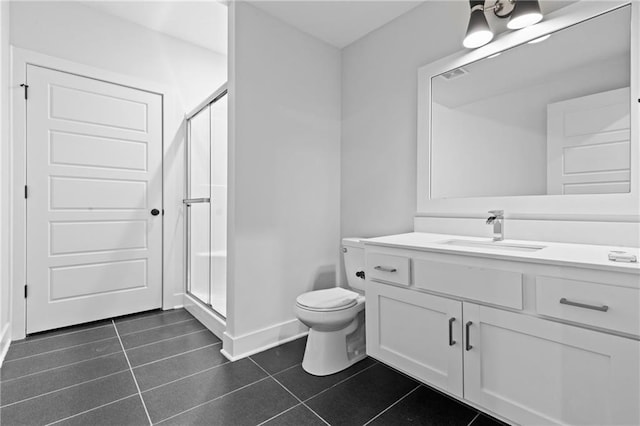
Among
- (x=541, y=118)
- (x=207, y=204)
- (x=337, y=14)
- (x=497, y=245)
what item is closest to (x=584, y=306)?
(x=497, y=245)

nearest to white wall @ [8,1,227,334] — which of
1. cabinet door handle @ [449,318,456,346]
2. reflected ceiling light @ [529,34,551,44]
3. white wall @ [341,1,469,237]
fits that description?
white wall @ [341,1,469,237]

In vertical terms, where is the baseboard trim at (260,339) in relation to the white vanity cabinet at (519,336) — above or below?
below

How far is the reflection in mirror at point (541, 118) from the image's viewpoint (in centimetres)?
138

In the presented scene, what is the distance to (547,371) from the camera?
1.07 m

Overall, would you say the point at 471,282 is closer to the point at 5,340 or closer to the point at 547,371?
the point at 547,371

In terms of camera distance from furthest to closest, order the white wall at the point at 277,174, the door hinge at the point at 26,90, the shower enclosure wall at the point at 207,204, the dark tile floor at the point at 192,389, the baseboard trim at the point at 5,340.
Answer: the shower enclosure wall at the point at 207,204
the door hinge at the point at 26,90
the white wall at the point at 277,174
the baseboard trim at the point at 5,340
the dark tile floor at the point at 192,389

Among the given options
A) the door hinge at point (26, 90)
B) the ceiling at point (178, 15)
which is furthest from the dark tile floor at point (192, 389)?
the ceiling at point (178, 15)

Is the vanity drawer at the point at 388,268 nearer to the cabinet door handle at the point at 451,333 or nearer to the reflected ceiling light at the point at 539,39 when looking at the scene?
the cabinet door handle at the point at 451,333

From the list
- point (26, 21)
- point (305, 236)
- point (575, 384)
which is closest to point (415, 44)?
point (305, 236)

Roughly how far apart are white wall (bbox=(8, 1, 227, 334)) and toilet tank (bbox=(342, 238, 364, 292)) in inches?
68.1

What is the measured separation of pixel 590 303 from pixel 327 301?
1259 mm

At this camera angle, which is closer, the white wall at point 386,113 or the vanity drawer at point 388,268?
the vanity drawer at point 388,268

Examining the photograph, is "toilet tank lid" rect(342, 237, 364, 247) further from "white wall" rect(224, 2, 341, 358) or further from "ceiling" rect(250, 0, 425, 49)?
"ceiling" rect(250, 0, 425, 49)

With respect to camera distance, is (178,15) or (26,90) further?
(178,15)
